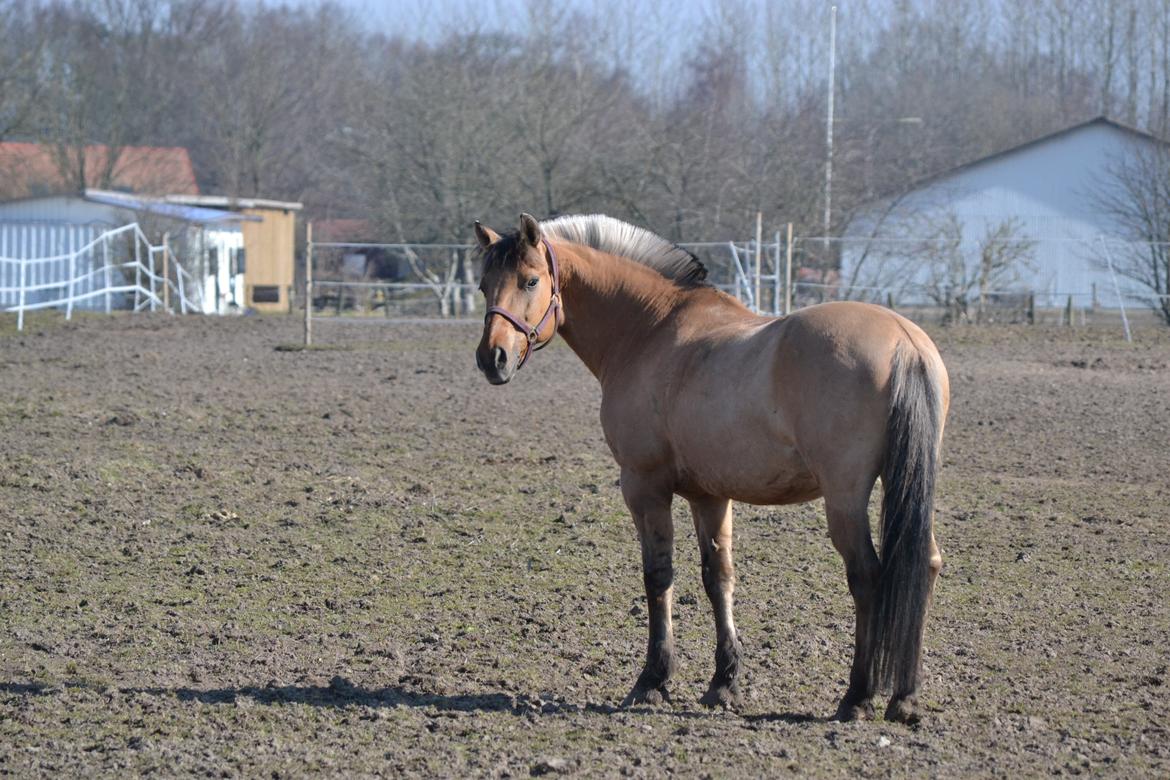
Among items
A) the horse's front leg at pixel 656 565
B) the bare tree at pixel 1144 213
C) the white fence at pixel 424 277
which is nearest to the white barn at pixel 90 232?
the white fence at pixel 424 277

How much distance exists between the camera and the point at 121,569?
5.97 meters

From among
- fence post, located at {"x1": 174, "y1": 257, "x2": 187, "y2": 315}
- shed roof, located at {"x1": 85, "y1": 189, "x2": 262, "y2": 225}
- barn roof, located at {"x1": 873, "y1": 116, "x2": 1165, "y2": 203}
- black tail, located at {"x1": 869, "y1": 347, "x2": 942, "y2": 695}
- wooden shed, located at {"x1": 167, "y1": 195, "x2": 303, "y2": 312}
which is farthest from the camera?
wooden shed, located at {"x1": 167, "y1": 195, "x2": 303, "y2": 312}

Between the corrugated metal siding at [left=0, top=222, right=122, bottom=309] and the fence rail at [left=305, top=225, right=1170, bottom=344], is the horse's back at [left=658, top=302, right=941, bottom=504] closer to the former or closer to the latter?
the fence rail at [left=305, top=225, right=1170, bottom=344]

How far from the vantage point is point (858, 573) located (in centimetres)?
378

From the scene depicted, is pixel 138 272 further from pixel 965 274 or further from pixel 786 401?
pixel 786 401

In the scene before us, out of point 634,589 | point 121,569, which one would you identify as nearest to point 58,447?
point 121,569

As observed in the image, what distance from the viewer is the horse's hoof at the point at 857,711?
3.88 meters

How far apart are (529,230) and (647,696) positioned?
5.67 feet

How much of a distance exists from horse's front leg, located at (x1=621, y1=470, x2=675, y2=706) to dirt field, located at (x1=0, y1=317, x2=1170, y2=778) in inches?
5.2

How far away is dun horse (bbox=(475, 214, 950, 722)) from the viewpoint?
3695 mm

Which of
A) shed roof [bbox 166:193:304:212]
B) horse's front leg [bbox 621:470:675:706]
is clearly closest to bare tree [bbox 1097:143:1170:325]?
shed roof [bbox 166:193:304:212]

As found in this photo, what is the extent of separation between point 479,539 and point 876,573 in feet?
10.8

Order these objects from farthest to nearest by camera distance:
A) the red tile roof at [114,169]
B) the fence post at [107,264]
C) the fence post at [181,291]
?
the red tile roof at [114,169] → the fence post at [107,264] → the fence post at [181,291]

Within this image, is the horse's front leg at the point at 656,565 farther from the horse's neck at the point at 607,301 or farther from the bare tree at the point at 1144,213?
the bare tree at the point at 1144,213
